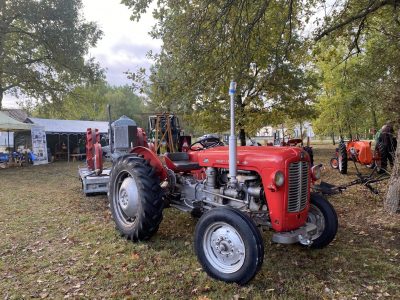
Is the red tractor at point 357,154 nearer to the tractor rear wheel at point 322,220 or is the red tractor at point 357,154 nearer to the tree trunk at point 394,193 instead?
the tree trunk at point 394,193

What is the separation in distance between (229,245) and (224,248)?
0.07 m

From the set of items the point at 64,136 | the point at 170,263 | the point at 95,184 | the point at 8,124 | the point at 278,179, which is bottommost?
the point at 170,263

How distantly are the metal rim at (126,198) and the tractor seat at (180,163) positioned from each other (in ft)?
1.78

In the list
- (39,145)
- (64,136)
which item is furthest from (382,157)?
(64,136)

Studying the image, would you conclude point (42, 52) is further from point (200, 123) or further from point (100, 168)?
point (100, 168)

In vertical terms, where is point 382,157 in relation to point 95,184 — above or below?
above

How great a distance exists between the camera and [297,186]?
3.58 metres

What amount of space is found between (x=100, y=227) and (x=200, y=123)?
13196 millimetres

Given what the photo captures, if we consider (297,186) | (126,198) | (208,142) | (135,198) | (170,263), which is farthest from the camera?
(208,142)

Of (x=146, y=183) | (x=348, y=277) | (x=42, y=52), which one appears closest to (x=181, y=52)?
(x=146, y=183)

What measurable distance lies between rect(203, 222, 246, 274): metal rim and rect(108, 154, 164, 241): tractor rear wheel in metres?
1.02

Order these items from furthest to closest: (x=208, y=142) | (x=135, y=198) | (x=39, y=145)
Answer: (x=39, y=145), (x=208, y=142), (x=135, y=198)

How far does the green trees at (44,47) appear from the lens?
16875 mm

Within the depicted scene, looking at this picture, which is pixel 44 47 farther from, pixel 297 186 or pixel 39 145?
pixel 297 186
